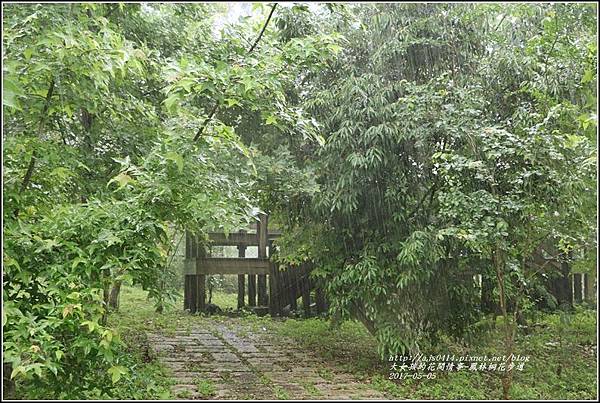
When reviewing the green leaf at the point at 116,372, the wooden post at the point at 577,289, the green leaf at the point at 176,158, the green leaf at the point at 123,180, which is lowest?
the green leaf at the point at 116,372

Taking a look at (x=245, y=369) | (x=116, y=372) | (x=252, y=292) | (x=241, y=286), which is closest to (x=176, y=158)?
(x=116, y=372)

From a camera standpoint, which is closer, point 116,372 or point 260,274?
point 116,372

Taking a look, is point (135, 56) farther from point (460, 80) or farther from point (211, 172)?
point (460, 80)

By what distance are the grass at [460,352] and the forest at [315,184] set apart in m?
0.03

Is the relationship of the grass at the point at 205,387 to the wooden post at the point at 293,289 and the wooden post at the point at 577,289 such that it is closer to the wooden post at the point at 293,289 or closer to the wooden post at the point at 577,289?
the wooden post at the point at 293,289

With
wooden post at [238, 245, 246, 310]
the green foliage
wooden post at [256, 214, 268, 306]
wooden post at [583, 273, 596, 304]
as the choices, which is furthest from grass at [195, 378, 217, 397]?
wooden post at [238, 245, 246, 310]

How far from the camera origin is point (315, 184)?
4.23m

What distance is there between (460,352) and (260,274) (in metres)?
3.30

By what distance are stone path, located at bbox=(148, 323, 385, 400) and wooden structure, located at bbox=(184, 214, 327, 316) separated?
4.10 ft

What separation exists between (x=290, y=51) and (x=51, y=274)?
1463 millimetres

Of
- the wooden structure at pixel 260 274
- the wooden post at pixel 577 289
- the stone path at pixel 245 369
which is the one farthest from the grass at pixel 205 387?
the wooden post at pixel 577 289

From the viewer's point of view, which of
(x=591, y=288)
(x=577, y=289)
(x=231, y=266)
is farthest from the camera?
(x=231, y=266)

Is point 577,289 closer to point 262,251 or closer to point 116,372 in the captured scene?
point 262,251

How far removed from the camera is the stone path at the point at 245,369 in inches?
146
